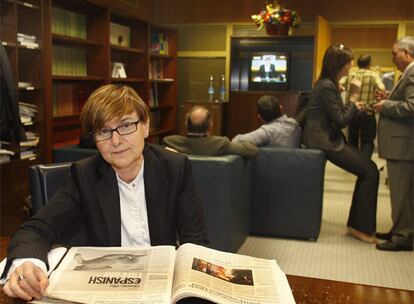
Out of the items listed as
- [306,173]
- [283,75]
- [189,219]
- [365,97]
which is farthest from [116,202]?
[283,75]

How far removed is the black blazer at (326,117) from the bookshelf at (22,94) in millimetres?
2106

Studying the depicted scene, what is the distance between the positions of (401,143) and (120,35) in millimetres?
3395

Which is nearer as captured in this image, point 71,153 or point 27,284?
point 27,284

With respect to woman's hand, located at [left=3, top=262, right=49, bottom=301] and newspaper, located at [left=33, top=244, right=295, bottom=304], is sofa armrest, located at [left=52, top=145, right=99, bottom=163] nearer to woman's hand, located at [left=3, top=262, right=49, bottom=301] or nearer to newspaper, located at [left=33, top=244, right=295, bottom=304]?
newspaper, located at [left=33, top=244, right=295, bottom=304]

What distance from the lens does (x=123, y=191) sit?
139cm

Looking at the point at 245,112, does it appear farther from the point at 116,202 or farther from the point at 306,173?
the point at 116,202

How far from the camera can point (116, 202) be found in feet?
4.44

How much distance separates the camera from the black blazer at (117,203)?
52.7 inches

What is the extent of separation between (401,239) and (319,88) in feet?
3.96

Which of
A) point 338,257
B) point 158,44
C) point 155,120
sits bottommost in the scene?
point 338,257

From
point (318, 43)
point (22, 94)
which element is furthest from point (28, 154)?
point (318, 43)

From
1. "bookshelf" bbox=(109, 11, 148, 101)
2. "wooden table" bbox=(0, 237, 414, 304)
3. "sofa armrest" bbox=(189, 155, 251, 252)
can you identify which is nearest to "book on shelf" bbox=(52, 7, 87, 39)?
"bookshelf" bbox=(109, 11, 148, 101)

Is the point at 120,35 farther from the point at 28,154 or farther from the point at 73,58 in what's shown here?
the point at 28,154

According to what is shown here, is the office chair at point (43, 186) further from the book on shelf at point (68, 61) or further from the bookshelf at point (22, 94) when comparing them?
the book on shelf at point (68, 61)
